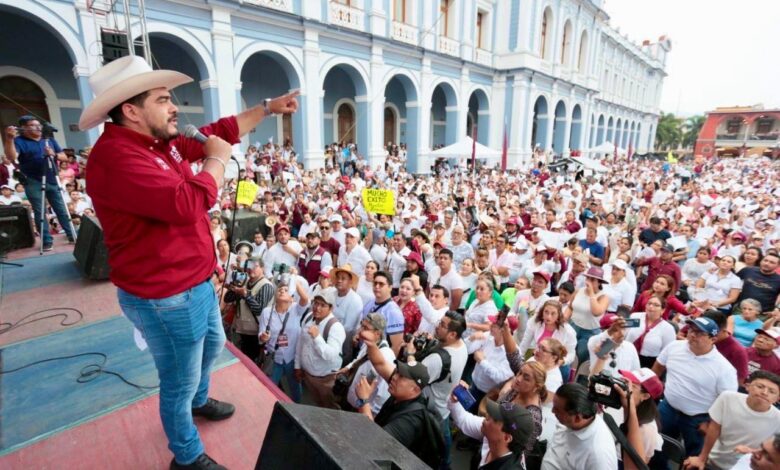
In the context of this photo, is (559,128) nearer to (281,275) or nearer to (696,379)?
(696,379)

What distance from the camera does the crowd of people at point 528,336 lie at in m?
2.60

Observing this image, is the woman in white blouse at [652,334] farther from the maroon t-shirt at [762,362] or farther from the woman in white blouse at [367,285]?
the woman in white blouse at [367,285]

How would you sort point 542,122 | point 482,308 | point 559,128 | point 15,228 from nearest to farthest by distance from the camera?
point 482,308
point 15,228
point 542,122
point 559,128

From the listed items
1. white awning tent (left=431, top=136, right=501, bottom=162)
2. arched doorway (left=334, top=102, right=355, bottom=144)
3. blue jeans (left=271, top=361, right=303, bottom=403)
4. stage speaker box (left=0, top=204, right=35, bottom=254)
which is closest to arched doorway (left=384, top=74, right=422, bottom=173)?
arched doorway (left=334, top=102, right=355, bottom=144)

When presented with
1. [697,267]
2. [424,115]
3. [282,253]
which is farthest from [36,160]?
[424,115]

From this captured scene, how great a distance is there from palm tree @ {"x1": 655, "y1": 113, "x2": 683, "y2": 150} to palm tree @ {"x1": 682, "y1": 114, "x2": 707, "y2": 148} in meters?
4.19

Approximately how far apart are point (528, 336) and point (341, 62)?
549 inches

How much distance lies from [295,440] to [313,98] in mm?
14596

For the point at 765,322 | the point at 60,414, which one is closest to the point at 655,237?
the point at 765,322

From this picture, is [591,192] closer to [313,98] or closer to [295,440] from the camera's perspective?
[313,98]

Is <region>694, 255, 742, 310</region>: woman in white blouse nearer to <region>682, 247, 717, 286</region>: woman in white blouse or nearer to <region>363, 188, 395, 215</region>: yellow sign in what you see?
<region>682, 247, 717, 286</region>: woman in white blouse

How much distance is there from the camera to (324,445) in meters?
1.19

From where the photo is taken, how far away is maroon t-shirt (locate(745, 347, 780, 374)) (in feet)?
11.7

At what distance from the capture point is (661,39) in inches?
2165
